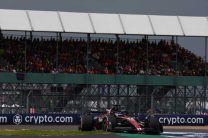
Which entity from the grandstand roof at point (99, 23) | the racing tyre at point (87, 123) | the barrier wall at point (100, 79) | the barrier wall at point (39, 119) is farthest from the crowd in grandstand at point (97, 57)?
the racing tyre at point (87, 123)

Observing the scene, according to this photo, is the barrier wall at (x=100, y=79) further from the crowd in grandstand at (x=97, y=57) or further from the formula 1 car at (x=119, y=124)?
the formula 1 car at (x=119, y=124)

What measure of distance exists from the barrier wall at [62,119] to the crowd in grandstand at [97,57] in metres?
6.43

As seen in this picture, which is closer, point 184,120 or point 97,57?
point 184,120

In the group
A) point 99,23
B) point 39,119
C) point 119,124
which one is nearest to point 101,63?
point 99,23

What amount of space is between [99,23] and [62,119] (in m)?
10.5

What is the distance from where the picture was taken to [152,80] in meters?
42.0

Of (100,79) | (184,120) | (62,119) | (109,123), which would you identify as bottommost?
(184,120)

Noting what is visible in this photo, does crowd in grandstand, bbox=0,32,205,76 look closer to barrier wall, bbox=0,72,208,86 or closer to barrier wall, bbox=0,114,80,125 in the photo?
barrier wall, bbox=0,72,208,86

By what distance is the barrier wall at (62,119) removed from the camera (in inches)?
1299

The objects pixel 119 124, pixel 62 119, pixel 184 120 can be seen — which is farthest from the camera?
pixel 184 120

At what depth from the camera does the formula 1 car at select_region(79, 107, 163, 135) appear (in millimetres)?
24078

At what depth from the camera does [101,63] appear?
144 ft

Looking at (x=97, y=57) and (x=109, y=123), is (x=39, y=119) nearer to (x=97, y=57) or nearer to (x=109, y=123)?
(x=109, y=123)

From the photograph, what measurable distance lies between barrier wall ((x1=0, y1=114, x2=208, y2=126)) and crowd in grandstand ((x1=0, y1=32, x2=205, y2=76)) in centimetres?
643
